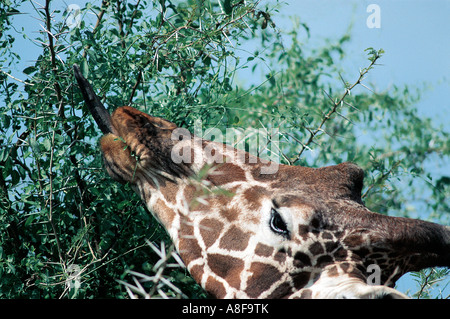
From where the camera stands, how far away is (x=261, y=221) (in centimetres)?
303

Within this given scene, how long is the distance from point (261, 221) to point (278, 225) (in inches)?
3.6

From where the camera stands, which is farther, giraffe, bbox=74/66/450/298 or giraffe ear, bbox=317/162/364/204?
giraffe ear, bbox=317/162/364/204

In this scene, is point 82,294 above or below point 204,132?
below

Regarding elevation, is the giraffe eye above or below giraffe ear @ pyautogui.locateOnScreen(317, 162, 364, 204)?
below

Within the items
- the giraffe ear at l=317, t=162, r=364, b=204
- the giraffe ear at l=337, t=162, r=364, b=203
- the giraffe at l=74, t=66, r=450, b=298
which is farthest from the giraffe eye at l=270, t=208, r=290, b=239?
the giraffe ear at l=337, t=162, r=364, b=203

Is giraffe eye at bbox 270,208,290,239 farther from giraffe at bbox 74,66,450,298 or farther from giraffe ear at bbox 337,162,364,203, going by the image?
giraffe ear at bbox 337,162,364,203

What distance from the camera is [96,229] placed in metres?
4.09

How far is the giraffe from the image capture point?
2.96m

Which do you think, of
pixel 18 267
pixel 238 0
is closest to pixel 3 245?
pixel 18 267

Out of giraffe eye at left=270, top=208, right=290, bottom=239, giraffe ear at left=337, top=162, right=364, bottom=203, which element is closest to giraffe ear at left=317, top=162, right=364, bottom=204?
giraffe ear at left=337, top=162, right=364, bottom=203

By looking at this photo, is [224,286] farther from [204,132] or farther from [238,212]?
[204,132]

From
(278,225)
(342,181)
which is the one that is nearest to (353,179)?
(342,181)
